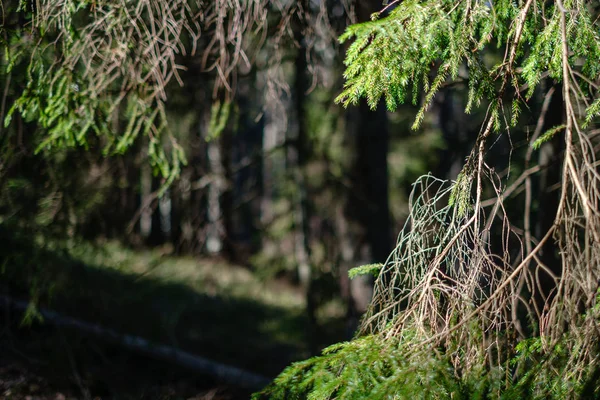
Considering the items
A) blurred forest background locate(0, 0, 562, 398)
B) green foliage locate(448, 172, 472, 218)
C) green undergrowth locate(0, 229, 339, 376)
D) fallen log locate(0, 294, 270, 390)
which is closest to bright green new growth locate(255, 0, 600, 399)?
green foliage locate(448, 172, 472, 218)

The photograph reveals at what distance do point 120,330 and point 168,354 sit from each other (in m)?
1.78

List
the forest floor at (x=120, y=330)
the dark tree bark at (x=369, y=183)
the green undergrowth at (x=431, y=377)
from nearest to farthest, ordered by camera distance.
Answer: the green undergrowth at (x=431, y=377), the forest floor at (x=120, y=330), the dark tree bark at (x=369, y=183)

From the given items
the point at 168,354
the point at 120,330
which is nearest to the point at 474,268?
the point at 168,354

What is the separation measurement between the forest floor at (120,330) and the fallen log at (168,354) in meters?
0.13

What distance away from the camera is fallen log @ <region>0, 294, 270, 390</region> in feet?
23.0

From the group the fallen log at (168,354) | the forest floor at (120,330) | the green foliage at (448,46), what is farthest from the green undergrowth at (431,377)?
the fallen log at (168,354)

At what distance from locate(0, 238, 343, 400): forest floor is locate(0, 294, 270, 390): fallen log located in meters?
0.13

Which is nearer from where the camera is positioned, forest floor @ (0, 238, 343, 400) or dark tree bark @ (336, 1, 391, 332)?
forest floor @ (0, 238, 343, 400)

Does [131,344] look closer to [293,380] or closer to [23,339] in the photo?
[23,339]

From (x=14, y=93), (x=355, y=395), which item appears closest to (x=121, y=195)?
(x=14, y=93)

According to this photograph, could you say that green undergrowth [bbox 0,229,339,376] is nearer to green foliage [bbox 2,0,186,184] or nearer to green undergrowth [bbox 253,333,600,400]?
green foliage [bbox 2,0,186,184]

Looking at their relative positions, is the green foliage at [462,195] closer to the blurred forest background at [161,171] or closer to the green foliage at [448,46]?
the green foliage at [448,46]

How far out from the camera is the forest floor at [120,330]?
227 inches

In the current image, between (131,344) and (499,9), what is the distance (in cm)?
715
